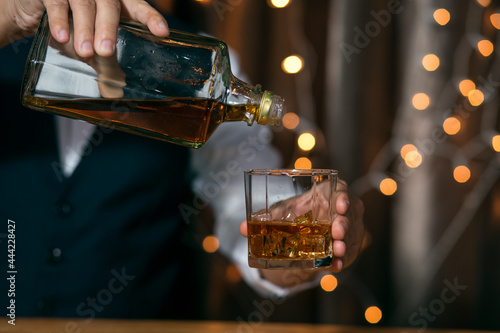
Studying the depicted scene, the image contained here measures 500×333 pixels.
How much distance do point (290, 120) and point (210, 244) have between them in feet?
1.52

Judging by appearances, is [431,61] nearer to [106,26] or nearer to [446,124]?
[446,124]

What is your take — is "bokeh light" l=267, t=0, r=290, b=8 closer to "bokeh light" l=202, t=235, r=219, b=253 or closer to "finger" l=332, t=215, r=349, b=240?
"bokeh light" l=202, t=235, r=219, b=253

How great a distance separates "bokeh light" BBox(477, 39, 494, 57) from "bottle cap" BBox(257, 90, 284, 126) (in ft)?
3.67

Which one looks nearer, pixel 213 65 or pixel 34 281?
pixel 213 65

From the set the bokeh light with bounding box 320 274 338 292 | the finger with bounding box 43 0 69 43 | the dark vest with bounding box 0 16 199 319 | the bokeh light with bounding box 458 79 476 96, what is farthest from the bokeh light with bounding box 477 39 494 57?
the finger with bounding box 43 0 69 43

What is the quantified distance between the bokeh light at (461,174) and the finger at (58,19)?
1.30 metres

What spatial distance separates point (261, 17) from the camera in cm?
157

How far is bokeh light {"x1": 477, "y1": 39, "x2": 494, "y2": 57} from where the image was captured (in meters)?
1.57

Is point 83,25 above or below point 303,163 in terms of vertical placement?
above

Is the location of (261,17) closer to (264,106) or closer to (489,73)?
(489,73)

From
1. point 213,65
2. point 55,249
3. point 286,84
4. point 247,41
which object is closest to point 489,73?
point 286,84

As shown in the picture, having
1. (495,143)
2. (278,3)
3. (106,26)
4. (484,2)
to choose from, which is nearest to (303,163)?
(278,3)

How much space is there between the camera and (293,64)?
1.55m

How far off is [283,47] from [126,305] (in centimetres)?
87
